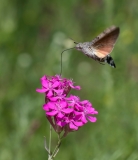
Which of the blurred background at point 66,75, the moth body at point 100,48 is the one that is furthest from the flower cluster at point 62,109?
the blurred background at point 66,75

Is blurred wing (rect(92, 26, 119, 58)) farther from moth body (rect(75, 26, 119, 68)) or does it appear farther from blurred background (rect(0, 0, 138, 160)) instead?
blurred background (rect(0, 0, 138, 160))

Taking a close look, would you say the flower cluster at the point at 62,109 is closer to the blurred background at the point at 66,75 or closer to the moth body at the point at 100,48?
the moth body at the point at 100,48

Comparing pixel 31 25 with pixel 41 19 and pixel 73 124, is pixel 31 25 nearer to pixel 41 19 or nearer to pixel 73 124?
pixel 41 19

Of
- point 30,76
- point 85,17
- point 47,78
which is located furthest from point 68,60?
point 47,78

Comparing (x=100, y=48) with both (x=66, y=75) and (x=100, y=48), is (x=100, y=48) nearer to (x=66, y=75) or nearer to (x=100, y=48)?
(x=100, y=48)

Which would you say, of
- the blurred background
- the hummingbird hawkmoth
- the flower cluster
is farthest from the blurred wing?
the blurred background
